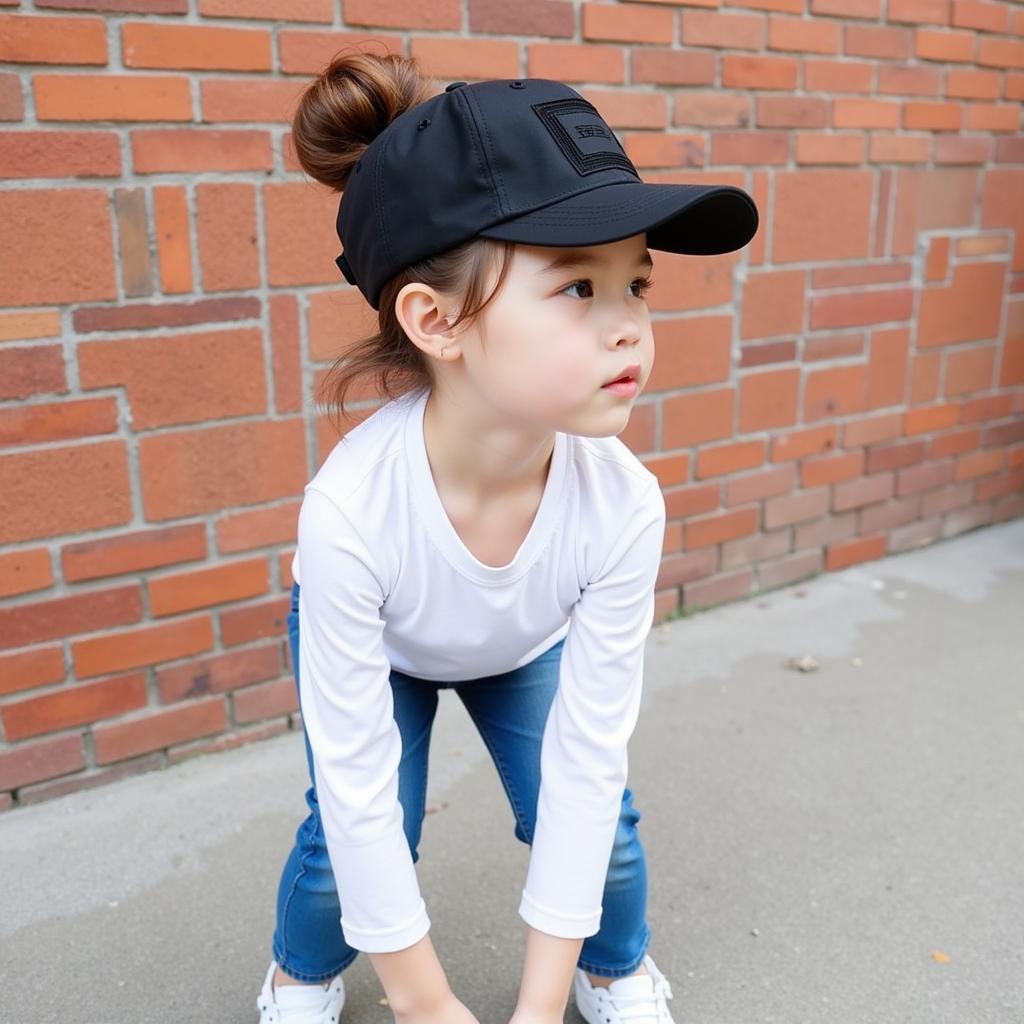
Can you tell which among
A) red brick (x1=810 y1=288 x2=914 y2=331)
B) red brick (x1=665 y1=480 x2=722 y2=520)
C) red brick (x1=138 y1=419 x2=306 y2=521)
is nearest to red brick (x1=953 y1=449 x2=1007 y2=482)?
red brick (x1=810 y1=288 x2=914 y2=331)

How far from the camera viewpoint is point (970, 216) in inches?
149

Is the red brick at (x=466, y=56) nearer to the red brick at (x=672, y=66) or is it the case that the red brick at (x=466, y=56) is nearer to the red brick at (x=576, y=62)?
the red brick at (x=576, y=62)

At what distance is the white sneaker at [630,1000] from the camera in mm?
1729

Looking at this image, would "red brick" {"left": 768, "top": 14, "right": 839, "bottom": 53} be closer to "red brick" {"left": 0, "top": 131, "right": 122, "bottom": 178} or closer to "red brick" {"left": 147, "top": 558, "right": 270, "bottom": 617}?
"red brick" {"left": 0, "top": 131, "right": 122, "bottom": 178}

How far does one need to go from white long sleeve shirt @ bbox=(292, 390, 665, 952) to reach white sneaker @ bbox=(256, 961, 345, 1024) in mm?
297

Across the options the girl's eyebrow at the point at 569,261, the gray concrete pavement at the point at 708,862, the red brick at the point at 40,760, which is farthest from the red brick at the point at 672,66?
the red brick at the point at 40,760

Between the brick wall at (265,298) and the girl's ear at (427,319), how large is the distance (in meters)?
1.05

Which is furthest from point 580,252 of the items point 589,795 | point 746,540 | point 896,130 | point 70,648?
point 896,130

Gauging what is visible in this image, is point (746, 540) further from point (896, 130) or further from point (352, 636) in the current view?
point (352, 636)

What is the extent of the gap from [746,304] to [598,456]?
5.84ft

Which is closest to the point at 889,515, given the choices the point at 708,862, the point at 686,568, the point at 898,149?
the point at 686,568

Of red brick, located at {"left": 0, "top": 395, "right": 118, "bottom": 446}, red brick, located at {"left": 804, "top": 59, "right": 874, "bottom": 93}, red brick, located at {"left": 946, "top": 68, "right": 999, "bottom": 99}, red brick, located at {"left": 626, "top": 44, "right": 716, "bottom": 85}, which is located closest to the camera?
red brick, located at {"left": 0, "top": 395, "right": 118, "bottom": 446}

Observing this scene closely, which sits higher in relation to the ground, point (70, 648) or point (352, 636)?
point (352, 636)

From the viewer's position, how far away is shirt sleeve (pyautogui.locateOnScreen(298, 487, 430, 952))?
1.44m
